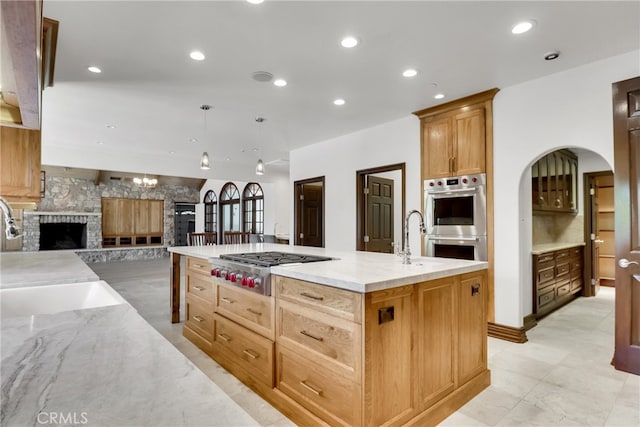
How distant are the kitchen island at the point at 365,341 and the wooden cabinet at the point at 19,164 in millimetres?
2081

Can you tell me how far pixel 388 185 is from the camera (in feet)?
19.1

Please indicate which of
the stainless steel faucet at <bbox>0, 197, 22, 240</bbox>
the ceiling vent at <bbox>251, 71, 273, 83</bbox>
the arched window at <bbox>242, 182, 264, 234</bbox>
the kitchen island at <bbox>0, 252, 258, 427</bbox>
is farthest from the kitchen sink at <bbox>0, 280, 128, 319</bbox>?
the arched window at <bbox>242, 182, 264, 234</bbox>

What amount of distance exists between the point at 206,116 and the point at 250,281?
9.97 ft

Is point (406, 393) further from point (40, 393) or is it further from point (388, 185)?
point (388, 185)

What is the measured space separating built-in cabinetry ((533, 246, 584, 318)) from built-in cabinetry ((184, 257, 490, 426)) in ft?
6.75

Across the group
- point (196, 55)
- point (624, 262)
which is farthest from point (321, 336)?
point (624, 262)

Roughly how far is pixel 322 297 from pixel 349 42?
197 cm

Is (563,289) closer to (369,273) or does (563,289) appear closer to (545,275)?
(545,275)

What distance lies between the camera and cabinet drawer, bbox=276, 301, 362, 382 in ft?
5.50

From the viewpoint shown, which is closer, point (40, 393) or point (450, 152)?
point (40, 393)

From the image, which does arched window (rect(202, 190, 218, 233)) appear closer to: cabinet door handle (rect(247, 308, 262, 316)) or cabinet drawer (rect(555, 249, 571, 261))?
cabinet door handle (rect(247, 308, 262, 316))

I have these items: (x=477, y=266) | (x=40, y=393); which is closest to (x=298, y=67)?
(x=477, y=266)

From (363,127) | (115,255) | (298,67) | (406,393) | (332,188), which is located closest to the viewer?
(406,393)

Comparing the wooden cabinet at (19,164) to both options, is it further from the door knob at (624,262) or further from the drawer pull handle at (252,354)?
the door knob at (624,262)
